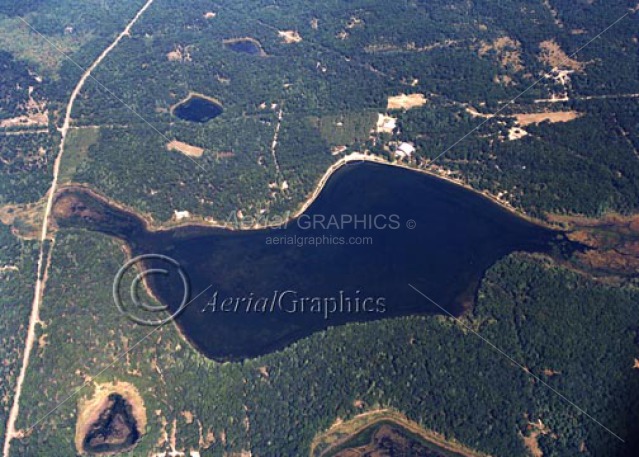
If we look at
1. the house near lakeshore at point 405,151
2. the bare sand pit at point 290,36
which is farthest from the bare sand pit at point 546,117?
the bare sand pit at point 290,36

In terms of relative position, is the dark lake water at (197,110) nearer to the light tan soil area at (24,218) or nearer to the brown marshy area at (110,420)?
the light tan soil area at (24,218)

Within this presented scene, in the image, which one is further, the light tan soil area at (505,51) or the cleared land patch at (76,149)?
the light tan soil area at (505,51)

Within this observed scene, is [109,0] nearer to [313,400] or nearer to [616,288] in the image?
[313,400]

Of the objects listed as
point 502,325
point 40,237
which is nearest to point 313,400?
point 502,325

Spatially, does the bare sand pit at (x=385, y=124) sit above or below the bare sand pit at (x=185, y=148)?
above

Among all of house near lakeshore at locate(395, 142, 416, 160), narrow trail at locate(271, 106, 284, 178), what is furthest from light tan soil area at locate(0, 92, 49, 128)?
house near lakeshore at locate(395, 142, 416, 160)

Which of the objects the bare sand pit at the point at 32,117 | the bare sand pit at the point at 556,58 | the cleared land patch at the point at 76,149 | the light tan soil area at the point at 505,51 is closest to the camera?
the cleared land patch at the point at 76,149

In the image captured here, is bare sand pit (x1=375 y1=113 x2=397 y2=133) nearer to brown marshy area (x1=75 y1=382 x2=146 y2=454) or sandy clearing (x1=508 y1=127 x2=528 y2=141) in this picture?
sandy clearing (x1=508 y1=127 x2=528 y2=141)

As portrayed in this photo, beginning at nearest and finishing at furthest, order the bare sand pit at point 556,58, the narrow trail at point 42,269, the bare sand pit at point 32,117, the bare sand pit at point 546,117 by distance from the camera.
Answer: the narrow trail at point 42,269, the bare sand pit at point 546,117, the bare sand pit at point 32,117, the bare sand pit at point 556,58
